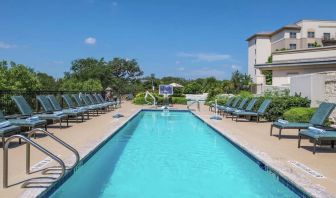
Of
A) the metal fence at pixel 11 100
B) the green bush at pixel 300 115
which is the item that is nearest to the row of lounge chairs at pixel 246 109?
the green bush at pixel 300 115

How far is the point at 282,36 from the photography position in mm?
58312

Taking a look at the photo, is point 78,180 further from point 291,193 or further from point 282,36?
point 282,36

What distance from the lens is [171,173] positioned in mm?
6949

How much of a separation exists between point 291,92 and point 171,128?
20.4 ft

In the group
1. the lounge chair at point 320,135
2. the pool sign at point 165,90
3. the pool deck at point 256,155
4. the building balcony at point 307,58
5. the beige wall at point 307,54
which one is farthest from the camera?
the beige wall at point 307,54

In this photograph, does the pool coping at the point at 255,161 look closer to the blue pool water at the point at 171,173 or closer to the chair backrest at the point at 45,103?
the blue pool water at the point at 171,173

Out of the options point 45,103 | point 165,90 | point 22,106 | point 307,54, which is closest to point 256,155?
point 22,106

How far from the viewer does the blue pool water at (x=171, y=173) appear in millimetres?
5723

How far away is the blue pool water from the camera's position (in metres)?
5.72

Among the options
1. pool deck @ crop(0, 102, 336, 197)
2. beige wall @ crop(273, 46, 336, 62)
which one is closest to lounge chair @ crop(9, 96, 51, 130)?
pool deck @ crop(0, 102, 336, 197)

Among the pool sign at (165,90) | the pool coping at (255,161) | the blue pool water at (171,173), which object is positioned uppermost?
the pool sign at (165,90)

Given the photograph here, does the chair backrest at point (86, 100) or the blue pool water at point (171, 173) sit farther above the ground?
the chair backrest at point (86, 100)

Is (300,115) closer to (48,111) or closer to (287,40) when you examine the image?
(48,111)

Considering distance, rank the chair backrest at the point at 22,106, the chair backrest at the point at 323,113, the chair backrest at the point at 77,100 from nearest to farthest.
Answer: the chair backrest at the point at 323,113 → the chair backrest at the point at 22,106 → the chair backrest at the point at 77,100
